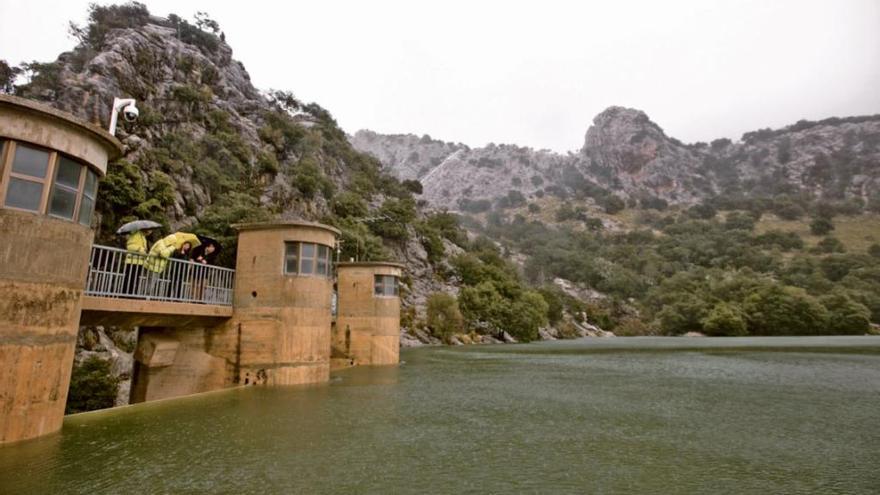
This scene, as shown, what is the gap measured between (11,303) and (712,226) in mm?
151905

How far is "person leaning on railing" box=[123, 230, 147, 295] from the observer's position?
38.5 ft

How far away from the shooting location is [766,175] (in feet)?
592

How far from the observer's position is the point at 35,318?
712cm

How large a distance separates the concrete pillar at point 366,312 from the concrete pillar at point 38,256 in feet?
50.8

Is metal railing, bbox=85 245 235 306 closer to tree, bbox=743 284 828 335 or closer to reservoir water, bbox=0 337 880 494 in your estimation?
reservoir water, bbox=0 337 880 494

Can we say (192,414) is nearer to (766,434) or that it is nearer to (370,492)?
(370,492)

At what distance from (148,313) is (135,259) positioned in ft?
4.78

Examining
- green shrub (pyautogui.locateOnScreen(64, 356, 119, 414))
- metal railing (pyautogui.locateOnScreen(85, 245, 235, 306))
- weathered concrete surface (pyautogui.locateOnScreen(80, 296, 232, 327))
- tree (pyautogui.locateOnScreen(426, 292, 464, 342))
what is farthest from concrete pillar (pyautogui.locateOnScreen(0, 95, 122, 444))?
tree (pyautogui.locateOnScreen(426, 292, 464, 342))

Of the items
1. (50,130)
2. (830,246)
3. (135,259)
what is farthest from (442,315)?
(830,246)

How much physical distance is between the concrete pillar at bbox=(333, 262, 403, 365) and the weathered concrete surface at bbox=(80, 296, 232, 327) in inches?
365

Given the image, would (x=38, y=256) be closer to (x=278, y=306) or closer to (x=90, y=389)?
(x=278, y=306)

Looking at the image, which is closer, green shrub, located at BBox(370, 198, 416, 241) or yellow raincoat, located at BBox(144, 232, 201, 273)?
yellow raincoat, located at BBox(144, 232, 201, 273)

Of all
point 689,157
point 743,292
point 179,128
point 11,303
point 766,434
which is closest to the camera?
point 11,303

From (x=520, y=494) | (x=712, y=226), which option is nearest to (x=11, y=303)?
(x=520, y=494)
